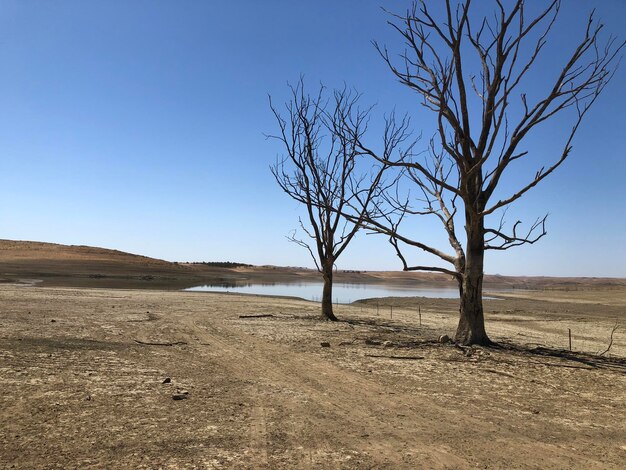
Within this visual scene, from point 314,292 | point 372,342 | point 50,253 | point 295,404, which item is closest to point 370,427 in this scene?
point 295,404

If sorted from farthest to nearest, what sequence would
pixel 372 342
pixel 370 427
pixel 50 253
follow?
pixel 50 253
pixel 372 342
pixel 370 427

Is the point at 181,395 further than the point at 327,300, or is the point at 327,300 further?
the point at 327,300

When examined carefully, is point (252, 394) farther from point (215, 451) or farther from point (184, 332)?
point (184, 332)

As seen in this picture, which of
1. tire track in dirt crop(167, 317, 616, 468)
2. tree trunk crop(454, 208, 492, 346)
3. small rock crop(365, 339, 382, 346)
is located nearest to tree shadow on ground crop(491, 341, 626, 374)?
tree trunk crop(454, 208, 492, 346)

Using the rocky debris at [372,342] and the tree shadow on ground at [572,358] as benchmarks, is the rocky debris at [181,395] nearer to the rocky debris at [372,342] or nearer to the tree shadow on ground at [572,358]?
the rocky debris at [372,342]

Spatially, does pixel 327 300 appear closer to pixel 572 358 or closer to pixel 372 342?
pixel 372 342

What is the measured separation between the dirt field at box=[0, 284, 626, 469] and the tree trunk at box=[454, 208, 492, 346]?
0.82m

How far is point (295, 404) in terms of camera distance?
595 centimetres

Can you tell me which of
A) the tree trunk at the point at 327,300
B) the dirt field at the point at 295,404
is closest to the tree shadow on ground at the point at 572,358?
the dirt field at the point at 295,404

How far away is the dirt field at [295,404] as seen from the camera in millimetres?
4320

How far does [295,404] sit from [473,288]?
6694 mm

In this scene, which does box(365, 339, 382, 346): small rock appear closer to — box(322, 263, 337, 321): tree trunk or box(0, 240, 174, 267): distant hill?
box(322, 263, 337, 321): tree trunk

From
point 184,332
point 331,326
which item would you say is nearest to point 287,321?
point 331,326

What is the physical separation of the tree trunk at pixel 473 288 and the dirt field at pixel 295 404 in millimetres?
816
